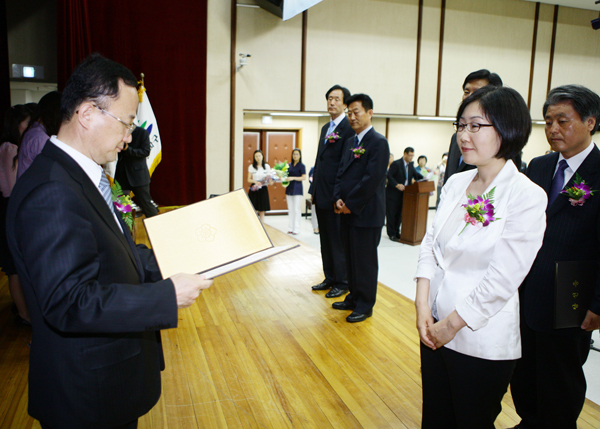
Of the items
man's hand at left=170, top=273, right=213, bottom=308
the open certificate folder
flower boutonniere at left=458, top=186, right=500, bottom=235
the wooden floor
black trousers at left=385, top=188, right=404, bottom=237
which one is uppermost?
flower boutonniere at left=458, top=186, right=500, bottom=235

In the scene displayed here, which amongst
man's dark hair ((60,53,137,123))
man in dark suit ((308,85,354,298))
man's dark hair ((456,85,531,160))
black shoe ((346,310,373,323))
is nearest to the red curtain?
man in dark suit ((308,85,354,298))

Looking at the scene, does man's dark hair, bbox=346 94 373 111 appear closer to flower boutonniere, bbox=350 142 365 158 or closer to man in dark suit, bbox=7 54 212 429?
flower boutonniere, bbox=350 142 365 158

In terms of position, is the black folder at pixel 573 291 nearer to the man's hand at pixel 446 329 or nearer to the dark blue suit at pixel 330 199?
the man's hand at pixel 446 329

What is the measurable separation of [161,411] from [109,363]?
1.18 metres

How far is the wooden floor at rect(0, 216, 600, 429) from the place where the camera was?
200 cm

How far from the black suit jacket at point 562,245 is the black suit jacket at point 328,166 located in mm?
2080

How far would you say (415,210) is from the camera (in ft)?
22.2

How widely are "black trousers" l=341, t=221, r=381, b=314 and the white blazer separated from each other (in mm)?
1846

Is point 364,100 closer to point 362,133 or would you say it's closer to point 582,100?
point 362,133

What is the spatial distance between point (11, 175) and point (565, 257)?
3400 millimetres

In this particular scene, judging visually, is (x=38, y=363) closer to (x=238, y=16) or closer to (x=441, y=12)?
(x=238, y=16)

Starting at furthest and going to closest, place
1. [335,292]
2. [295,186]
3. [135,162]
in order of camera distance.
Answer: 1. [295,186]
2. [135,162]
3. [335,292]

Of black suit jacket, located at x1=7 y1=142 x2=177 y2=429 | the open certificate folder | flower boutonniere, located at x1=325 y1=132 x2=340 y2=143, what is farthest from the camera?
flower boutonniere, located at x1=325 y1=132 x2=340 y2=143

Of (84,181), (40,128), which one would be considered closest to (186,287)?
(84,181)
